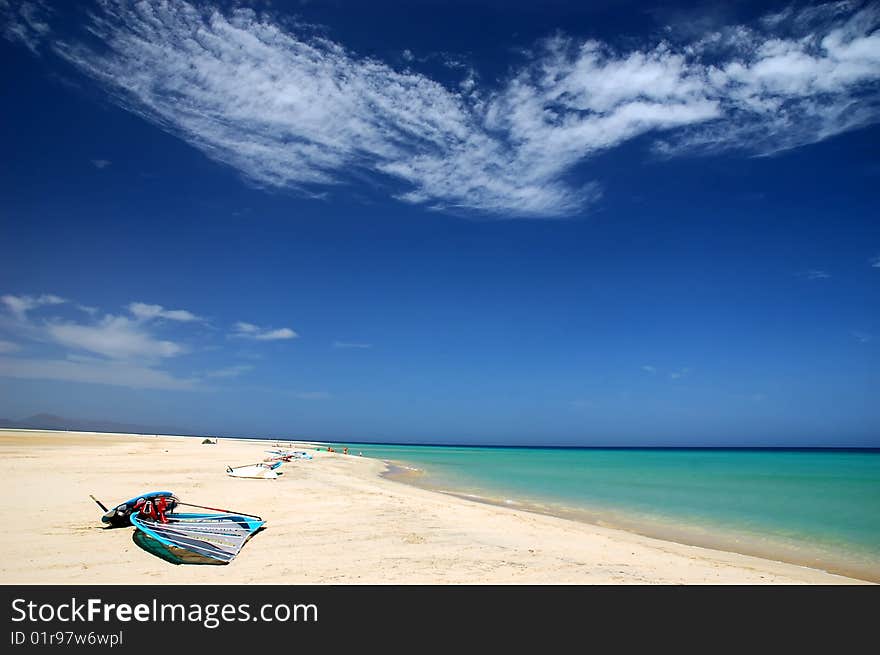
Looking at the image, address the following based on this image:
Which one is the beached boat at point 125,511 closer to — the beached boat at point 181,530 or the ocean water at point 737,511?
the beached boat at point 181,530

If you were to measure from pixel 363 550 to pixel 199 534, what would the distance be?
14.7 ft

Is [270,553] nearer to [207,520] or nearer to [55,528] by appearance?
[207,520]

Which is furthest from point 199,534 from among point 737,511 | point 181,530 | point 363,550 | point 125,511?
point 737,511

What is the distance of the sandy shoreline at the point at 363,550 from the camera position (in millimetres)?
10172

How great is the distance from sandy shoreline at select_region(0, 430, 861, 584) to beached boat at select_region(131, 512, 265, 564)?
1.25 ft

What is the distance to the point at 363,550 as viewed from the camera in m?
12.4

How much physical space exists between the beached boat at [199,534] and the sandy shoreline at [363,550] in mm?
382

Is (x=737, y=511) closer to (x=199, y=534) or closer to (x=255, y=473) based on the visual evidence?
(x=199, y=534)

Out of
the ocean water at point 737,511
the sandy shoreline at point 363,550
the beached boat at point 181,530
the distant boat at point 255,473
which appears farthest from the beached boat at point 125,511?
the ocean water at point 737,511

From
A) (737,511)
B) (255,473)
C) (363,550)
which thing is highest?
(363,550)

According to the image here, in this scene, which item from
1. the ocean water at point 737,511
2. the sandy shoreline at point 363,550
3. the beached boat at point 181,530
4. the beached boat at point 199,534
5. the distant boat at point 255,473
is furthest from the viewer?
the distant boat at point 255,473

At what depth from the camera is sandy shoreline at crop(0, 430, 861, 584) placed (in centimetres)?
1017

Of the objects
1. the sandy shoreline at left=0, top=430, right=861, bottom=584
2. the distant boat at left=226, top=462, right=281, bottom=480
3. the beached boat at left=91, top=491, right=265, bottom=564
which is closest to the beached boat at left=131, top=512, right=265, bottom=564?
the beached boat at left=91, top=491, right=265, bottom=564
